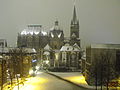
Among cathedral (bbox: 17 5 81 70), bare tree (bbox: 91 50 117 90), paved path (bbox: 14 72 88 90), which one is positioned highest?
cathedral (bbox: 17 5 81 70)

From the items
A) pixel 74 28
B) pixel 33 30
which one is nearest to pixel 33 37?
pixel 33 30

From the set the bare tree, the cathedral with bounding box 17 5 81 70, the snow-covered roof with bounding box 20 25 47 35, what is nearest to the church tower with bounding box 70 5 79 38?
the cathedral with bounding box 17 5 81 70

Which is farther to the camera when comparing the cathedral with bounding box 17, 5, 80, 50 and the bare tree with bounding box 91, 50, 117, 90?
the cathedral with bounding box 17, 5, 80, 50

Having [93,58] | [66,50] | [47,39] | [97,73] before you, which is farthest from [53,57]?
[97,73]

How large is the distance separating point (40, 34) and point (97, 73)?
67822 mm

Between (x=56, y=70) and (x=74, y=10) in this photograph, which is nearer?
(x=56, y=70)

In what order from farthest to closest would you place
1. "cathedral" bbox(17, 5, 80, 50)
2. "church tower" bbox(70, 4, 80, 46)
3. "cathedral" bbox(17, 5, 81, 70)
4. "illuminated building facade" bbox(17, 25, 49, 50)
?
"church tower" bbox(70, 4, 80, 46) → "cathedral" bbox(17, 5, 80, 50) → "illuminated building facade" bbox(17, 25, 49, 50) → "cathedral" bbox(17, 5, 81, 70)

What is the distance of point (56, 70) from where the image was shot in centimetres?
6619

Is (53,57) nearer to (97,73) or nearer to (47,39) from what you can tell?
(47,39)

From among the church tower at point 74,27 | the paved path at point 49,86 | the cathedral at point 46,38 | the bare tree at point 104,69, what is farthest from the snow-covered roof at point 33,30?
the bare tree at point 104,69

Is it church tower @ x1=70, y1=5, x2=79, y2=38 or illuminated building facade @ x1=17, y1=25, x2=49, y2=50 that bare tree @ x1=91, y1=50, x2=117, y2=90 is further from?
church tower @ x1=70, y1=5, x2=79, y2=38

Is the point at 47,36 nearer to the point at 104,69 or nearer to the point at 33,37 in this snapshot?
the point at 33,37

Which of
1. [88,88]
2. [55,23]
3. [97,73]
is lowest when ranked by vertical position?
[88,88]

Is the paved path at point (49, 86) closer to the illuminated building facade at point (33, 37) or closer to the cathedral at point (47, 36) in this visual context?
the illuminated building facade at point (33, 37)
